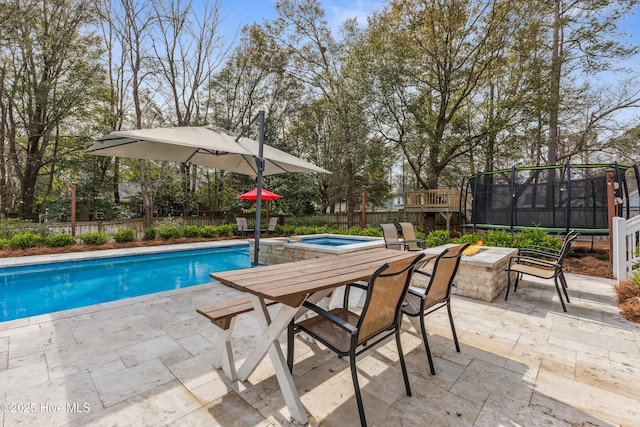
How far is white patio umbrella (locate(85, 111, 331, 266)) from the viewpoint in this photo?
339 centimetres

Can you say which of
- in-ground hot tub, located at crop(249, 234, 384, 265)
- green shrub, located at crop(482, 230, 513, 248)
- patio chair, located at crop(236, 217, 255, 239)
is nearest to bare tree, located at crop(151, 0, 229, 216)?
patio chair, located at crop(236, 217, 255, 239)

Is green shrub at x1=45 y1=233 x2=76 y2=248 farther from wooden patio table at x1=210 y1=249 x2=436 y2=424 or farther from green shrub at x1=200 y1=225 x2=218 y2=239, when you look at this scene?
wooden patio table at x1=210 y1=249 x2=436 y2=424

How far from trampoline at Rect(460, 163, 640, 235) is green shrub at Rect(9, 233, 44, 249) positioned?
41.6 feet

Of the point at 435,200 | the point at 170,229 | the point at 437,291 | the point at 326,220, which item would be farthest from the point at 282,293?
the point at 326,220

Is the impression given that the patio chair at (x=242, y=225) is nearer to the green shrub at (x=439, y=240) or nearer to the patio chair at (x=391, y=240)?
the green shrub at (x=439, y=240)

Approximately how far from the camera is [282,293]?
5.00 feet

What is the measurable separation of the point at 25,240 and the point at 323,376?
33.5 ft

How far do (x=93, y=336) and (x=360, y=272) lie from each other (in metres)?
2.67

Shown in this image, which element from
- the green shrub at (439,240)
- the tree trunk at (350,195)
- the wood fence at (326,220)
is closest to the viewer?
the green shrub at (439,240)

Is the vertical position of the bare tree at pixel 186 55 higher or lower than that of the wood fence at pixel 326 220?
higher

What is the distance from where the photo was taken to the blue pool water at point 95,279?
197 inches

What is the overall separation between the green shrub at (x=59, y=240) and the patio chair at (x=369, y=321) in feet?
32.9

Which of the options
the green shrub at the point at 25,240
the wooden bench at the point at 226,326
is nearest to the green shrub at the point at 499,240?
the wooden bench at the point at 226,326

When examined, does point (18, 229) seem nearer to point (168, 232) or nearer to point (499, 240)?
point (168, 232)
